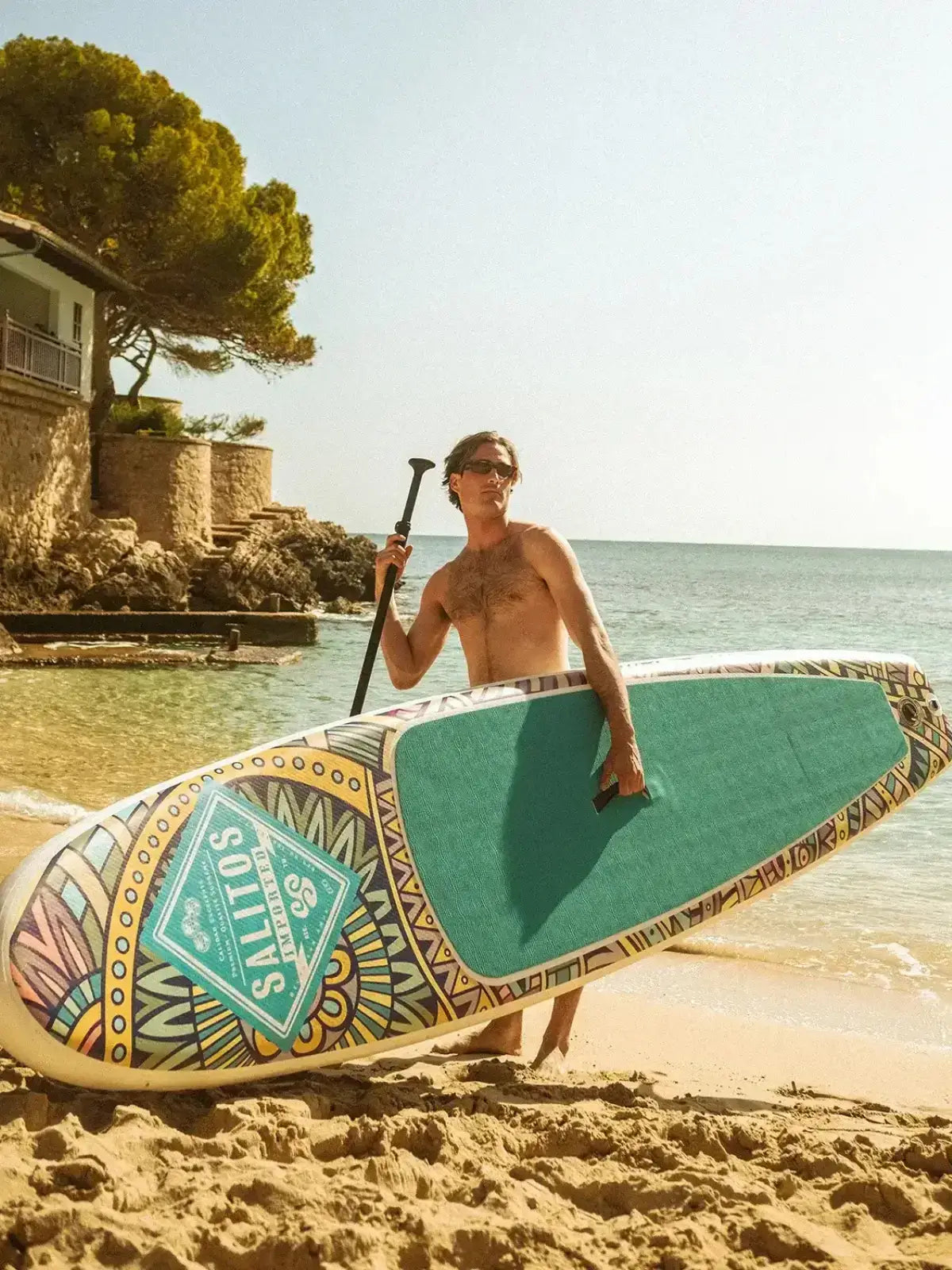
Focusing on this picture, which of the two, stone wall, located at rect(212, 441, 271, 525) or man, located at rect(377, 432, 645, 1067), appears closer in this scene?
man, located at rect(377, 432, 645, 1067)

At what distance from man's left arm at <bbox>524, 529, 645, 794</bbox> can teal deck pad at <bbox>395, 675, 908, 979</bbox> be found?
7 cm

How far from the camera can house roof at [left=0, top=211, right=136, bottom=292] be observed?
1720cm

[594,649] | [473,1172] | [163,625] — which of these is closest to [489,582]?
[594,649]

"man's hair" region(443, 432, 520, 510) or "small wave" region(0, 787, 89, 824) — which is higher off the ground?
"man's hair" region(443, 432, 520, 510)

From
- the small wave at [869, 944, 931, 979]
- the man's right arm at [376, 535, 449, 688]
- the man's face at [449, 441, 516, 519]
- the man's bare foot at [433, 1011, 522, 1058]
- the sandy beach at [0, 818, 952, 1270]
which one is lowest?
the small wave at [869, 944, 931, 979]

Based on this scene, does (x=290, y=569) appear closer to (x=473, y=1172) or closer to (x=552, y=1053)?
(x=552, y=1053)

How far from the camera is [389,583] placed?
3.69 m

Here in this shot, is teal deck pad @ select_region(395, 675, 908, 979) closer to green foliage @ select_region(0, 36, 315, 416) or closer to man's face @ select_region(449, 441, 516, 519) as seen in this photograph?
man's face @ select_region(449, 441, 516, 519)

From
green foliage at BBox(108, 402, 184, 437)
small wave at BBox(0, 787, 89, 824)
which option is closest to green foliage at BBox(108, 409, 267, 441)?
green foliage at BBox(108, 402, 184, 437)

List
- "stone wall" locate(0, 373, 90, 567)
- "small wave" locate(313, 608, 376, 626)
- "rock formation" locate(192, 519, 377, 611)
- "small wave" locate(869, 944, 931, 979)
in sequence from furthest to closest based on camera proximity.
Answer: "small wave" locate(313, 608, 376, 626)
"rock formation" locate(192, 519, 377, 611)
"stone wall" locate(0, 373, 90, 567)
"small wave" locate(869, 944, 931, 979)

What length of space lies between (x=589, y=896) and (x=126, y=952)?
1186mm

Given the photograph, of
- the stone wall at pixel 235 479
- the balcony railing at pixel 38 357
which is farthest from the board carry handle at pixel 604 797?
the stone wall at pixel 235 479

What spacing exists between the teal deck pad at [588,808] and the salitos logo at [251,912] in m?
0.28

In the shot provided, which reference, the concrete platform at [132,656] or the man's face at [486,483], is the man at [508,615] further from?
the concrete platform at [132,656]
